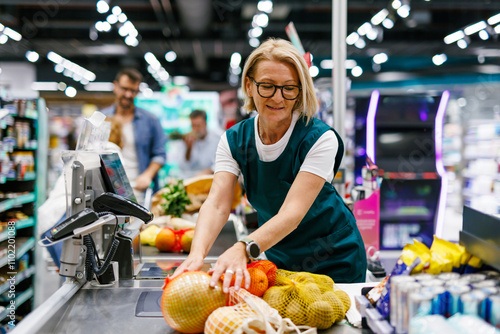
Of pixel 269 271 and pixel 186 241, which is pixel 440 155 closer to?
pixel 186 241

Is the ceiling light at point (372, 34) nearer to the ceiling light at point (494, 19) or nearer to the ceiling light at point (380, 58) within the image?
the ceiling light at point (494, 19)

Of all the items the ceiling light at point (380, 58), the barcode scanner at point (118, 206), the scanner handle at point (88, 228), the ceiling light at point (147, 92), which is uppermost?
the ceiling light at point (380, 58)

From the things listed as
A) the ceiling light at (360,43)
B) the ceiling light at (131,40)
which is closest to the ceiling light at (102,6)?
the ceiling light at (131,40)

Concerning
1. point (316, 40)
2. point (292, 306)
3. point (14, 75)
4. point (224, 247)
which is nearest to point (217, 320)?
point (292, 306)

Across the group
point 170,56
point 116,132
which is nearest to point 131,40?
point 170,56

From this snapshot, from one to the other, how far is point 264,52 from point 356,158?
439 centimetres

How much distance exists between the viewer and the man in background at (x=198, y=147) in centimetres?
589

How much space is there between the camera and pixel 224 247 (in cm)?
241

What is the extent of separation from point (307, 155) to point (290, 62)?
354 mm

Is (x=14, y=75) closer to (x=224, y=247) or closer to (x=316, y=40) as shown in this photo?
(x=316, y=40)

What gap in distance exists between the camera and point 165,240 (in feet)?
7.63

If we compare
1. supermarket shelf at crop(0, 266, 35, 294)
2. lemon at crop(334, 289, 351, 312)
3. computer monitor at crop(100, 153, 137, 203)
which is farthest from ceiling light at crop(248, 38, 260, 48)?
lemon at crop(334, 289, 351, 312)

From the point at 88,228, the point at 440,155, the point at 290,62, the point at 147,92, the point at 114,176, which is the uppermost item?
the point at 147,92

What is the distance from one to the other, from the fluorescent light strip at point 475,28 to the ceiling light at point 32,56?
12.1 meters
